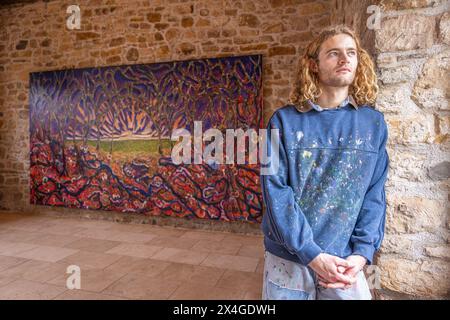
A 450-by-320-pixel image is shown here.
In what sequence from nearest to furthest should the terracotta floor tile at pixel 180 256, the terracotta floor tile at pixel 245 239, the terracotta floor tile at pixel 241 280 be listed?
1. the terracotta floor tile at pixel 241 280
2. the terracotta floor tile at pixel 180 256
3. the terracotta floor tile at pixel 245 239

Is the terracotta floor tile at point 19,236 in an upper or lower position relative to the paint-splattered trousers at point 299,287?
lower

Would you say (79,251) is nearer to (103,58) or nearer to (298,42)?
(103,58)

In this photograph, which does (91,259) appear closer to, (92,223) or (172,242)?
(172,242)

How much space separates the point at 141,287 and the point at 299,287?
1688 millimetres

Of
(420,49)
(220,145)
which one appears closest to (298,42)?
(220,145)

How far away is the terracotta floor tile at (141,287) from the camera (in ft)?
6.77

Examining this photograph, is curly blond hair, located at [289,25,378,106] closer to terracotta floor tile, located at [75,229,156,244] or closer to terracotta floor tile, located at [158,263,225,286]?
terracotta floor tile, located at [158,263,225,286]

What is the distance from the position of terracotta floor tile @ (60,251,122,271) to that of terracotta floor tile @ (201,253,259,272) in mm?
930

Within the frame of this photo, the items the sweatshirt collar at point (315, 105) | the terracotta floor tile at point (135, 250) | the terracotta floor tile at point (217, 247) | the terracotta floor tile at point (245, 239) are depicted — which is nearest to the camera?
the sweatshirt collar at point (315, 105)

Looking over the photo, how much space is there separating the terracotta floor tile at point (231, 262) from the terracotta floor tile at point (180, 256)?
Answer: 87 mm

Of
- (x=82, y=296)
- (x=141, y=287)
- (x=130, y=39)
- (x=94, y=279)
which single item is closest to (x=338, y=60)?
(x=141, y=287)

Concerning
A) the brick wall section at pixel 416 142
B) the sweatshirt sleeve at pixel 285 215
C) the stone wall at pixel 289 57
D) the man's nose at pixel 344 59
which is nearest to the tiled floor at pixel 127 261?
the stone wall at pixel 289 57

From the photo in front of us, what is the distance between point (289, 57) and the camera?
351cm

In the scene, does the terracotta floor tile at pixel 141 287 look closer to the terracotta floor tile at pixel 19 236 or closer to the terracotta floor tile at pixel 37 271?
the terracotta floor tile at pixel 37 271
